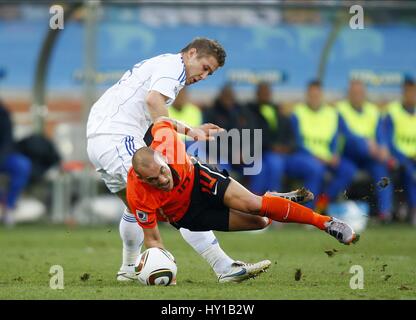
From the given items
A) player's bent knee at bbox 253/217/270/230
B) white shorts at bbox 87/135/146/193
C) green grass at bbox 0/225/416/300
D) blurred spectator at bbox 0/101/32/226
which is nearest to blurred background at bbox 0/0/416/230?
blurred spectator at bbox 0/101/32/226

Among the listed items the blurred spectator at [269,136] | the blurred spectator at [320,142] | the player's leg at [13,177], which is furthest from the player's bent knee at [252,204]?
the player's leg at [13,177]

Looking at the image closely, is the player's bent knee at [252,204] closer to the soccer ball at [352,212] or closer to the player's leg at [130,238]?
the player's leg at [130,238]

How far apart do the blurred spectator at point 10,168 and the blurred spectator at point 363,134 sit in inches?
187

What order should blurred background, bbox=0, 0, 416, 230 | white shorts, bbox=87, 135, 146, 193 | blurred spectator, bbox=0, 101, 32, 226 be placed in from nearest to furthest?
1. white shorts, bbox=87, 135, 146, 193
2. blurred spectator, bbox=0, 101, 32, 226
3. blurred background, bbox=0, 0, 416, 230

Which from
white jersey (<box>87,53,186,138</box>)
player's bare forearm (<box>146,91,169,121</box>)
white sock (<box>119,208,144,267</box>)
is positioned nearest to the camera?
player's bare forearm (<box>146,91,169,121</box>)

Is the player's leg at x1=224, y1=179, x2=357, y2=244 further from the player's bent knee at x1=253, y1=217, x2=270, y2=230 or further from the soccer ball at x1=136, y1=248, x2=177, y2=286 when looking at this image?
the soccer ball at x1=136, y1=248, x2=177, y2=286

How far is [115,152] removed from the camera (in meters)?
8.26

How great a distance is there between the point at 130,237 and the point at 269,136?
677 cm

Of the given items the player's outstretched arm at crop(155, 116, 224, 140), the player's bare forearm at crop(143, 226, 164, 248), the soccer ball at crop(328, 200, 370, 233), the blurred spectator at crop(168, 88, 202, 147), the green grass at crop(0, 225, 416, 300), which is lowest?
the soccer ball at crop(328, 200, 370, 233)

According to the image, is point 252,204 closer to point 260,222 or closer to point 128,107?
point 260,222

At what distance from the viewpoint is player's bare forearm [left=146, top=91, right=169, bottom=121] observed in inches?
308

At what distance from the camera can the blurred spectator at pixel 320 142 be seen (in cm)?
1515

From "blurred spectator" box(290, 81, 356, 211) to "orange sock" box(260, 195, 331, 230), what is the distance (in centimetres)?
742

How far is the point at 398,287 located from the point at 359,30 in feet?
28.8
